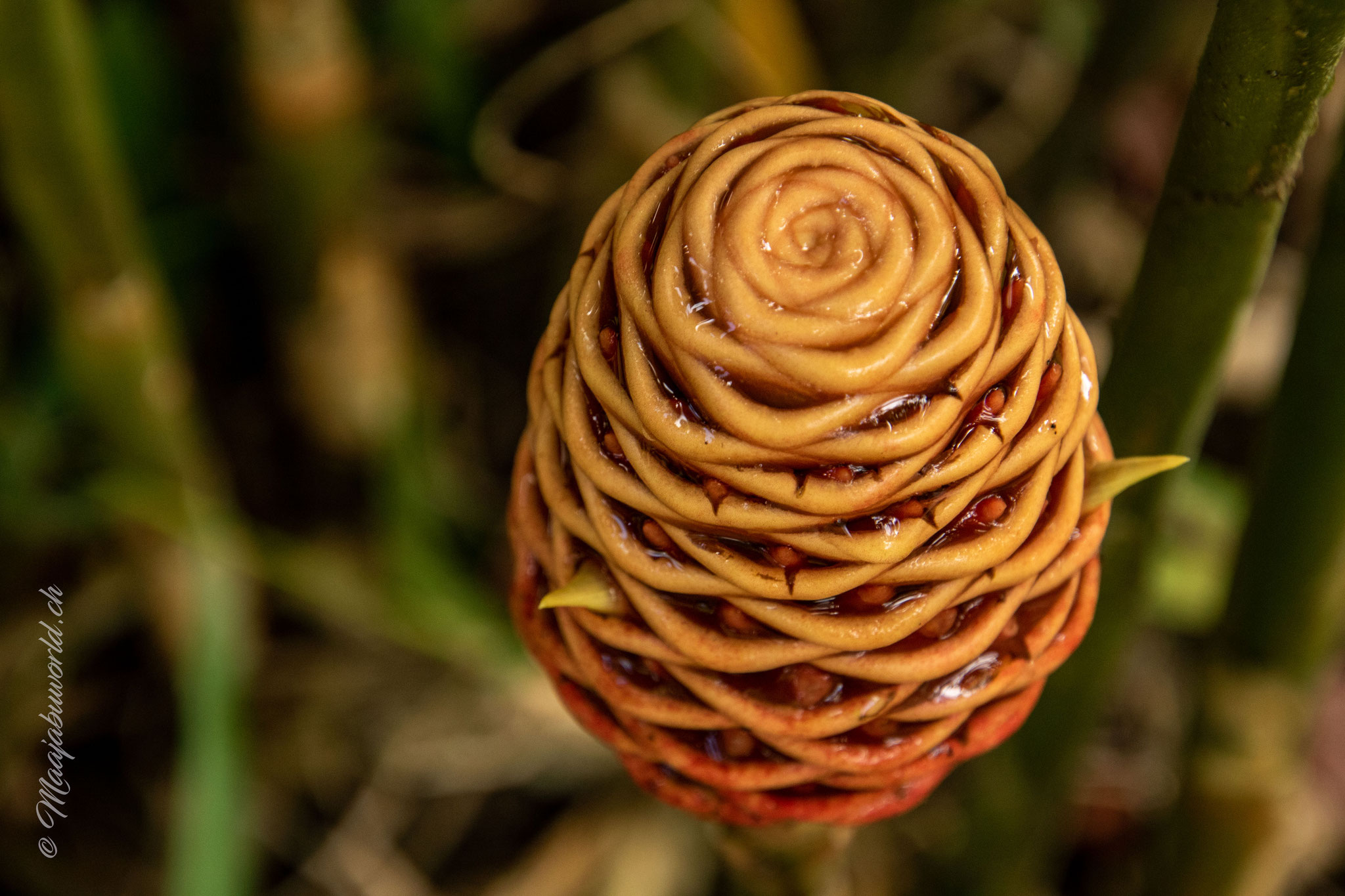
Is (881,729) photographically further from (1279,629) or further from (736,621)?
(1279,629)

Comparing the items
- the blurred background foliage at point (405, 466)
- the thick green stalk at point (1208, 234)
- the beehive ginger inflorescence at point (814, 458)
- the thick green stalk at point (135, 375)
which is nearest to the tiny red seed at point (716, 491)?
the beehive ginger inflorescence at point (814, 458)

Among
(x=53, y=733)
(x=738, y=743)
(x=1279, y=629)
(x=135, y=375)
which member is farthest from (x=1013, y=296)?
(x=53, y=733)

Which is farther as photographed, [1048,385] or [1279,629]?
[1279,629]

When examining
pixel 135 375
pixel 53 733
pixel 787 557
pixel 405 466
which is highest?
pixel 787 557

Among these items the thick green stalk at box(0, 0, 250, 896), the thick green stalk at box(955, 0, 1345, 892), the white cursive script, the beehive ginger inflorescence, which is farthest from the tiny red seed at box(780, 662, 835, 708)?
the white cursive script

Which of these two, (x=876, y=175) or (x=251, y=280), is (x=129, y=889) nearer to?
(x=251, y=280)

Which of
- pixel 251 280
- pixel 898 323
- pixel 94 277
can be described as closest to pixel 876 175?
pixel 898 323

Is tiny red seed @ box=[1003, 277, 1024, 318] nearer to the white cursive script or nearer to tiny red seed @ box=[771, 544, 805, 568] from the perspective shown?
tiny red seed @ box=[771, 544, 805, 568]

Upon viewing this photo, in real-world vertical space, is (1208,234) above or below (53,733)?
above
